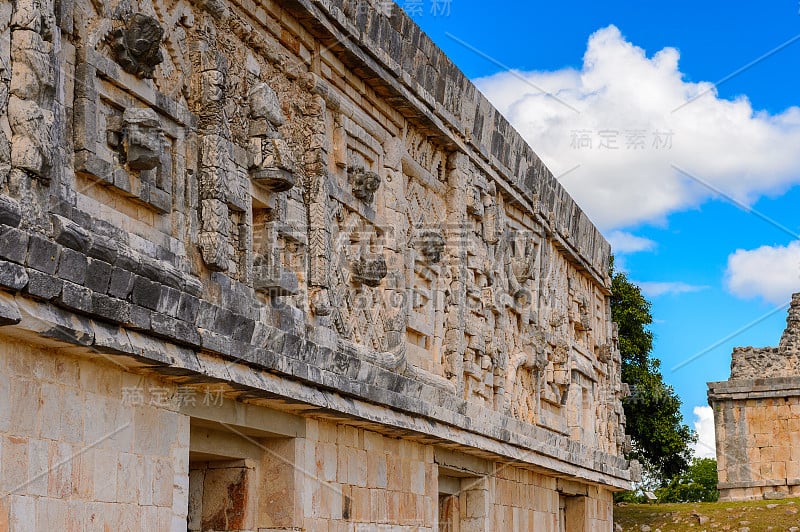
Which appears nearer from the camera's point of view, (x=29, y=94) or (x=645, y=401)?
(x=29, y=94)

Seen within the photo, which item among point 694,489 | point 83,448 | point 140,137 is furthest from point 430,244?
point 694,489

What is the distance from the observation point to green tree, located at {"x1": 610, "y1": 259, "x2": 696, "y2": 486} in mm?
22641

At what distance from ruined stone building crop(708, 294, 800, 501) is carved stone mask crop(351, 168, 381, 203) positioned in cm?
1574

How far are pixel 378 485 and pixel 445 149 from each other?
306 cm

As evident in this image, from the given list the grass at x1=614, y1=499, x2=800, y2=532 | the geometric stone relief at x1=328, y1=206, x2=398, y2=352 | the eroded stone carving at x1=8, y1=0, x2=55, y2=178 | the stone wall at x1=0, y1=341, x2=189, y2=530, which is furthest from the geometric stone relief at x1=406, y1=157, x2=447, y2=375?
the grass at x1=614, y1=499, x2=800, y2=532

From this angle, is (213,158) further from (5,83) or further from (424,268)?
(424,268)

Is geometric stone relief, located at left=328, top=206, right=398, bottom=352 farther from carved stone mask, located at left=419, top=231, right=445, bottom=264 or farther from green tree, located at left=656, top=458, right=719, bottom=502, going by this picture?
green tree, located at left=656, top=458, right=719, bottom=502

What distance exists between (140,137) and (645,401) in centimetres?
1849

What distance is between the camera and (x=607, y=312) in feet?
50.4

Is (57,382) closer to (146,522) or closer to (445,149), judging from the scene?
(146,522)

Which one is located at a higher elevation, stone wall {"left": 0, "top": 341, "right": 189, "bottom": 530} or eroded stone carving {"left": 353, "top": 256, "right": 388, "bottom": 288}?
eroded stone carving {"left": 353, "top": 256, "right": 388, "bottom": 288}

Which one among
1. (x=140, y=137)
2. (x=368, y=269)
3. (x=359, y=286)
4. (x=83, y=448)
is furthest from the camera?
(x=359, y=286)

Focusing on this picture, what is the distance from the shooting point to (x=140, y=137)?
17.0 ft

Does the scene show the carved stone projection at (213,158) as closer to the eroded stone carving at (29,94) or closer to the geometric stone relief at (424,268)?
the eroded stone carving at (29,94)
